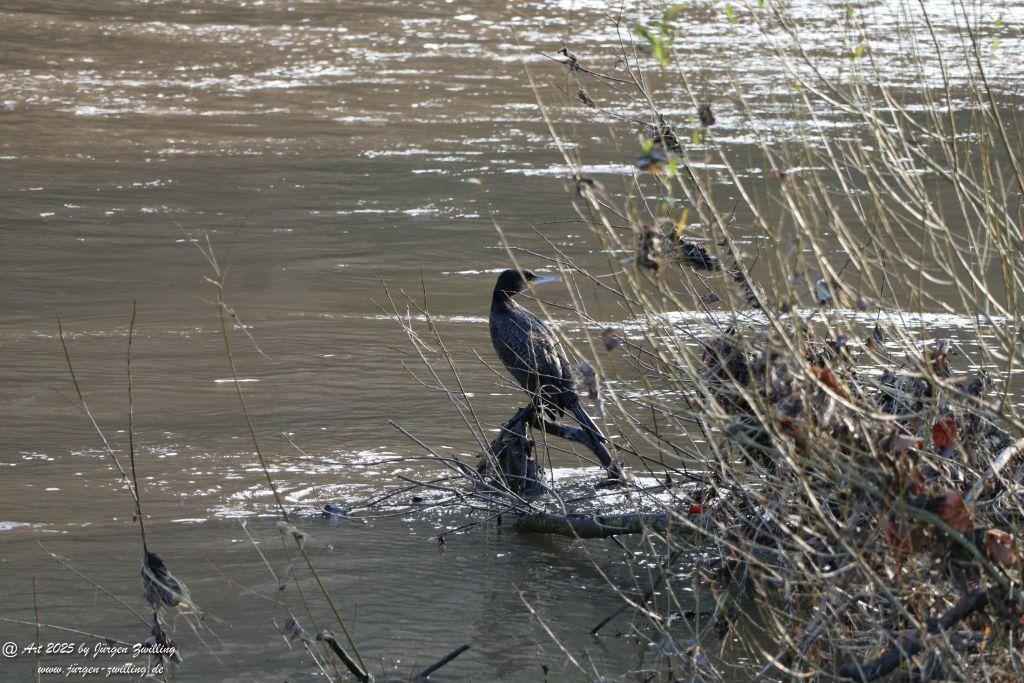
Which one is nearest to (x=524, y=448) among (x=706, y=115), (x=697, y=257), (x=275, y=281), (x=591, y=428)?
(x=591, y=428)

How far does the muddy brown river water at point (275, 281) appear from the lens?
545 cm

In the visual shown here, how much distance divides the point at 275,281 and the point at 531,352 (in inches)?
196

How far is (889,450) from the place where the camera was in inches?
127

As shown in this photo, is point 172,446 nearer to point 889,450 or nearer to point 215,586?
point 215,586

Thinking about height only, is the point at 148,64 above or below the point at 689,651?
below

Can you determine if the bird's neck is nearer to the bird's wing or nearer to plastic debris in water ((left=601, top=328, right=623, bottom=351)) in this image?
the bird's wing

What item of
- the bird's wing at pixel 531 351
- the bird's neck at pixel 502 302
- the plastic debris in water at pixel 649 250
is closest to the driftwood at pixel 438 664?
the bird's wing at pixel 531 351

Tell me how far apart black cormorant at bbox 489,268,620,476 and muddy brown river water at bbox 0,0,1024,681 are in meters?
0.46

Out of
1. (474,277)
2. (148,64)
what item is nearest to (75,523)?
(474,277)

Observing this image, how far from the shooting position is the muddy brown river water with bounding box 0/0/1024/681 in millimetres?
5445

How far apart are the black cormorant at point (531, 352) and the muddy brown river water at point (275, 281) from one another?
1.50 ft

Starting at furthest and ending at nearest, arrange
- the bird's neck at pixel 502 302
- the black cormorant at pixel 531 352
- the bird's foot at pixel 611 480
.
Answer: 1. the bird's neck at pixel 502 302
2. the black cormorant at pixel 531 352
3. the bird's foot at pixel 611 480

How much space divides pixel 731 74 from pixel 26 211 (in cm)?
997

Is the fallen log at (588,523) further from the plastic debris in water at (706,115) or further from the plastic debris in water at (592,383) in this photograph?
the plastic debris in water at (706,115)
